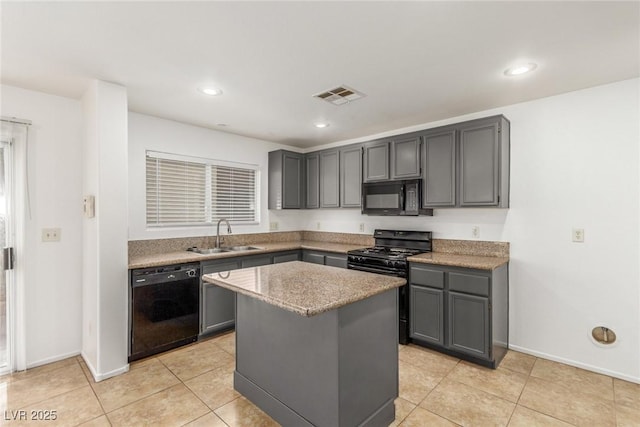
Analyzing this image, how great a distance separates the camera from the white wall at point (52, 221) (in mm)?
2814

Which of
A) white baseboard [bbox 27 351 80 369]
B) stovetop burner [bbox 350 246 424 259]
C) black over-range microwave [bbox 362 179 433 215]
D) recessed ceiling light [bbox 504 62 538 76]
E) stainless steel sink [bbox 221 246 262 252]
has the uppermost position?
recessed ceiling light [bbox 504 62 538 76]

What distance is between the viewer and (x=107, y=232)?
8.69 feet

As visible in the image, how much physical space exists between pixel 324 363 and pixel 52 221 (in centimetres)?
289

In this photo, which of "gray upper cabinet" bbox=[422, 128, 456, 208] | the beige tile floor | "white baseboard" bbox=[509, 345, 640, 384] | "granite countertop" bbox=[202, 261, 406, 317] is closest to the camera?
"granite countertop" bbox=[202, 261, 406, 317]

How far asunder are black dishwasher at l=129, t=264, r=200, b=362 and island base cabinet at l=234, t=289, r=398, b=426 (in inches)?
45.5

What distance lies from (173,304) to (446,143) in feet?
10.7

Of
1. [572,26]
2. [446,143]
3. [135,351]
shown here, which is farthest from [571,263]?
[135,351]

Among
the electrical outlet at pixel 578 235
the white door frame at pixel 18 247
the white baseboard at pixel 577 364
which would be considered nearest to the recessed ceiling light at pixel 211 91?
the white door frame at pixel 18 247

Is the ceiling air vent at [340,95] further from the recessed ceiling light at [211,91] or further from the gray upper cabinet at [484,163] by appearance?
the gray upper cabinet at [484,163]

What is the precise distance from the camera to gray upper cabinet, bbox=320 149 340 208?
14.6 feet

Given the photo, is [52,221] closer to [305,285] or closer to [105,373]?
[105,373]

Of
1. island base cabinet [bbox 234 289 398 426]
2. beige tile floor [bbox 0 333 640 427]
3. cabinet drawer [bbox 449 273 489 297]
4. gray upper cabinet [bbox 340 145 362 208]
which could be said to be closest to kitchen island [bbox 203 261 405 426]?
island base cabinet [bbox 234 289 398 426]

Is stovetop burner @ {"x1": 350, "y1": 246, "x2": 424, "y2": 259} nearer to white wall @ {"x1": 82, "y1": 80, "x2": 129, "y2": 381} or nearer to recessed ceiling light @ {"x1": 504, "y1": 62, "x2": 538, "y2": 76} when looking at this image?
recessed ceiling light @ {"x1": 504, "y1": 62, "x2": 538, "y2": 76}

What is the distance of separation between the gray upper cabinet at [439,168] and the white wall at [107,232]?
9.83 ft
